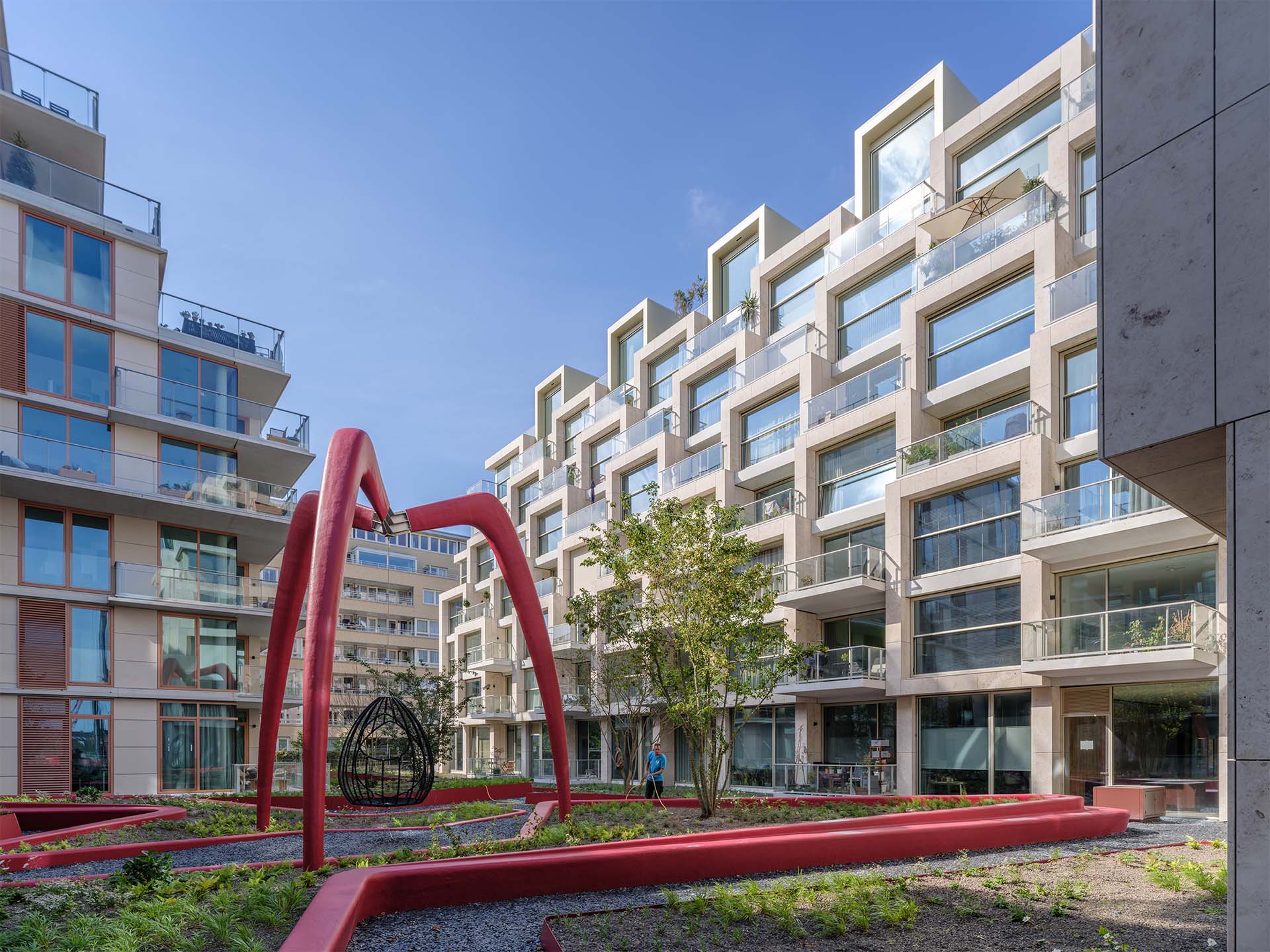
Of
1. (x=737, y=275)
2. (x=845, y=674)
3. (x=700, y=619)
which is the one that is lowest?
(x=845, y=674)

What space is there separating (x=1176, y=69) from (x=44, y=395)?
97.8ft

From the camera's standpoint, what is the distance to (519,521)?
55656 millimetres

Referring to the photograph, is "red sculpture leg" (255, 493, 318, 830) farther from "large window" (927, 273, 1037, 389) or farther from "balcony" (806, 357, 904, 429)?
"balcony" (806, 357, 904, 429)

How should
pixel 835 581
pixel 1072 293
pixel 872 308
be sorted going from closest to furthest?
pixel 1072 293 → pixel 835 581 → pixel 872 308

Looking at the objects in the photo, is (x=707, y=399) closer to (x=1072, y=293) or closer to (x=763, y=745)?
(x=763, y=745)

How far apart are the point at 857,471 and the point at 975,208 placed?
28.9 ft

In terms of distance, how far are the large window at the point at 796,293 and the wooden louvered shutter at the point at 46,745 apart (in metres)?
27.1

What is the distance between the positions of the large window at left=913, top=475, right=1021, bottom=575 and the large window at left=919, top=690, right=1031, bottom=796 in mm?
3793

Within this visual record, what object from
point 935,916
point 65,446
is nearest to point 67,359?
point 65,446

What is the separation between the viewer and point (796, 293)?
35.1 meters

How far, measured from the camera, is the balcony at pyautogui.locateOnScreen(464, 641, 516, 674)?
52.1 m

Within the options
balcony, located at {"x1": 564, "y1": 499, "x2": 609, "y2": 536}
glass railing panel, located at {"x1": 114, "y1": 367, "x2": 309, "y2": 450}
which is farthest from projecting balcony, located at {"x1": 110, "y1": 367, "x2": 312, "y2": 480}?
balcony, located at {"x1": 564, "y1": 499, "x2": 609, "y2": 536}

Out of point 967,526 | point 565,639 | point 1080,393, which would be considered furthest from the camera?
point 565,639

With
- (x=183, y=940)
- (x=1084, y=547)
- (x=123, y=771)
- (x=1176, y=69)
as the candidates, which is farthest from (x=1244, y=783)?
(x=123, y=771)
